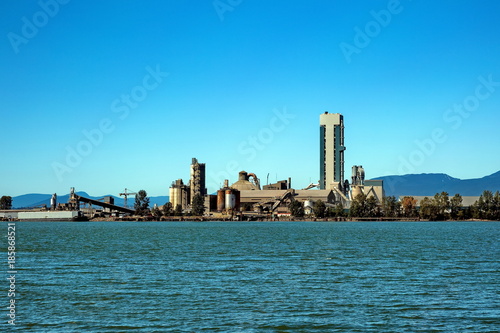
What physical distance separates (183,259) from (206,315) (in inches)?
1369

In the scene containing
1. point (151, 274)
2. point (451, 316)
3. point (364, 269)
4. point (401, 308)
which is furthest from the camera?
point (364, 269)

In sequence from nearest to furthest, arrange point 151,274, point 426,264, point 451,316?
point 451,316, point 151,274, point 426,264

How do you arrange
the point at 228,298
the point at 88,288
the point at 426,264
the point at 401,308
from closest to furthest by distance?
the point at 401,308 → the point at 228,298 → the point at 88,288 → the point at 426,264

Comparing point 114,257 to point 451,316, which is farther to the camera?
point 114,257

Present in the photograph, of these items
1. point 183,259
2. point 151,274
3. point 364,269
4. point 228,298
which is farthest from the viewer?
point 183,259

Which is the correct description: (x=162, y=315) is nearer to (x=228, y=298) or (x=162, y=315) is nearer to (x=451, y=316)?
(x=228, y=298)

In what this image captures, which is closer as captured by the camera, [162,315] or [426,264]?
[162,315]

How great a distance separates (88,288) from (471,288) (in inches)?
1060

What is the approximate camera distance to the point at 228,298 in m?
41.5

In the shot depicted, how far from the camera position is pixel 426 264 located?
213 feet

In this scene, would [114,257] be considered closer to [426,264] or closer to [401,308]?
[426,264]

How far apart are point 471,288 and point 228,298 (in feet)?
57.7

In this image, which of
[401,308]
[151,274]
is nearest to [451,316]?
[401,308]

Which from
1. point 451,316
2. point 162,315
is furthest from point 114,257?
point 451,316
